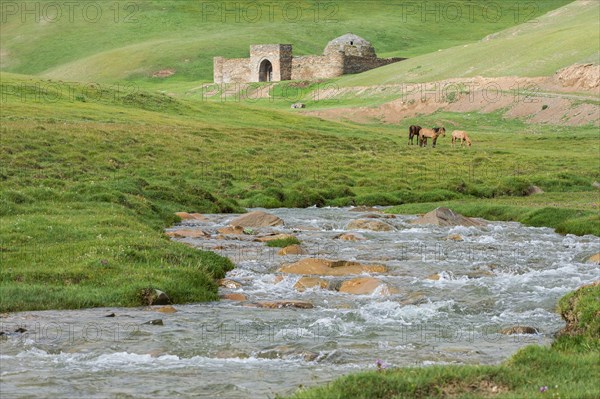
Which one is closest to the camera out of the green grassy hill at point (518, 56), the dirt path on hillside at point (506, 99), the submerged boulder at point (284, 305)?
the submerged boulder at point (284, 305)

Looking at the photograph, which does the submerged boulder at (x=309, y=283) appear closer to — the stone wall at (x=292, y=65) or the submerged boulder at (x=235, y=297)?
the submerged boulder at (x=235, y=297)

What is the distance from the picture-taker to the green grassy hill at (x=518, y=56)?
93875 millimetres

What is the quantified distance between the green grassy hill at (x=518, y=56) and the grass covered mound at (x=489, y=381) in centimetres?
8223

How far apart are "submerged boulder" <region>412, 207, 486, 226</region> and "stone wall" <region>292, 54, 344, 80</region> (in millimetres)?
99282

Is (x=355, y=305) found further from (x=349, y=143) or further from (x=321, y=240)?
(x=349, y=143)

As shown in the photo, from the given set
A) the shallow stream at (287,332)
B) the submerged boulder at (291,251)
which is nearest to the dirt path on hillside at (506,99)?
the submerged boulder at (291,251)

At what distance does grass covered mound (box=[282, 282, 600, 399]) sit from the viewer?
11.0 metres

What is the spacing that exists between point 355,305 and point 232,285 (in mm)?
3583

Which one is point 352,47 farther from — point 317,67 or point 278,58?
point 278,58

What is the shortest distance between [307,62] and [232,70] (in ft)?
47.2

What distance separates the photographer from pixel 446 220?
32875 millimetres

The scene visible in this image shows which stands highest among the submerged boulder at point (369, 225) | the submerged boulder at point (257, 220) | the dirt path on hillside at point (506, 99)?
the dirt path on hillside at point (506, 99)

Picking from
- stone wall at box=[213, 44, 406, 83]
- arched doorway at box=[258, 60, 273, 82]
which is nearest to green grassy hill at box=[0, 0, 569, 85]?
stone wall at box=[213, 44, 406, 83]

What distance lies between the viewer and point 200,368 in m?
13.3
